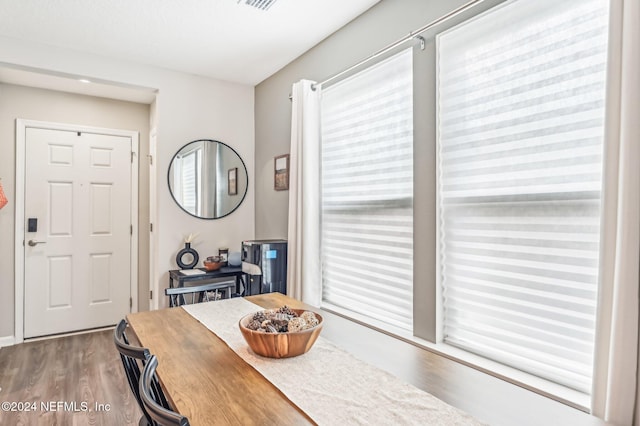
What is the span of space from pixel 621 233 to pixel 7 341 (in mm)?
4473

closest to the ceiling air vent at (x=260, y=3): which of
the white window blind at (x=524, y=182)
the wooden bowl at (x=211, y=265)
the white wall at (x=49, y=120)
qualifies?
the white window blind at (x=524, y=182)

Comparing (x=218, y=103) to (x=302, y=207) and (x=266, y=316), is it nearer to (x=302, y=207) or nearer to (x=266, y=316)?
(x=302, y=207)

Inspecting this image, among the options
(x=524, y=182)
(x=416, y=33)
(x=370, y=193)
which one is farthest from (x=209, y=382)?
(x=416, y=33)

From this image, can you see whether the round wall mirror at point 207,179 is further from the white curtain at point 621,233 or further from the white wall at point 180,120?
the white curtain at point 621,233

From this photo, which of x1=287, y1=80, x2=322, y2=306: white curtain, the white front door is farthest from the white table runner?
the white front door

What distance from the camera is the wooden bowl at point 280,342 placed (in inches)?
49.2

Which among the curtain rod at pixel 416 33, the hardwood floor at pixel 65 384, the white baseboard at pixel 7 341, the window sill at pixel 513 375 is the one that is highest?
the curtain rod at pixel 416 33

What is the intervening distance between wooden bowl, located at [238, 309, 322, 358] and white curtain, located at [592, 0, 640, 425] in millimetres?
887

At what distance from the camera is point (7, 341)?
11.2 feet

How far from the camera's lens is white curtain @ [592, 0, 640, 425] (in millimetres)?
1089

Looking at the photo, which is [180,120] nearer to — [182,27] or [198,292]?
[182,27]

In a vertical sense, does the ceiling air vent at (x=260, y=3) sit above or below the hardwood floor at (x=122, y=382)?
above

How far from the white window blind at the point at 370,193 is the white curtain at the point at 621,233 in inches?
39.3

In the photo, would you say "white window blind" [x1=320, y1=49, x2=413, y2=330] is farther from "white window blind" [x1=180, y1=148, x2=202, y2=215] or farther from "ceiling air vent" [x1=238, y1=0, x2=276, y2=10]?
"white window blind" [x1=180, y1=148, x2=202, y2=215]
